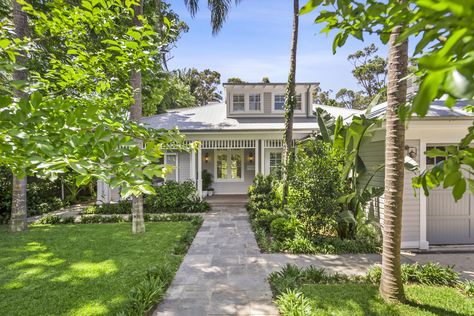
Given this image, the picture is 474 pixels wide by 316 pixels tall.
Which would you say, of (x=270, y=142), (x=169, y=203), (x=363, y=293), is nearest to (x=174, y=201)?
(x=169, y=203)

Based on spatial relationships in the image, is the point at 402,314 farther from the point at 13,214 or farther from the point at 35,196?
the point at 35,196

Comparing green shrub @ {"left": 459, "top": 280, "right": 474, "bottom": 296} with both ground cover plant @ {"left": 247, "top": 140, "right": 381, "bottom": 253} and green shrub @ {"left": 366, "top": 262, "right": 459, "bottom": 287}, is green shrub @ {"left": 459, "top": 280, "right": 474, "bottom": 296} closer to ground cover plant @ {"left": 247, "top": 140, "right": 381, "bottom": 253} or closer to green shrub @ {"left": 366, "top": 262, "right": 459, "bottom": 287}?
green shrub @ {"left": 366, "top": 262, "right": 459, "bottom": 287}

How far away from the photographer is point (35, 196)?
480 inches

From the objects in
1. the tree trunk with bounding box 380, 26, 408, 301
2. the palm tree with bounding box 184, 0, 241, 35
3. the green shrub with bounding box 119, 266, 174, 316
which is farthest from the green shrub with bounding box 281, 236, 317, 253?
the palm tree with bounding box 184, 0, 241, 35

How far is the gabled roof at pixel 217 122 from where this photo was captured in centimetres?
1344

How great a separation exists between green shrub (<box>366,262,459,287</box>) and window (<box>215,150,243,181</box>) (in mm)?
11761

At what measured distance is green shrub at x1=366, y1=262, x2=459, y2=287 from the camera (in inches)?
204

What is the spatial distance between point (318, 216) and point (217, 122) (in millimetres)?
8710

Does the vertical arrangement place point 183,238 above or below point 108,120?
below

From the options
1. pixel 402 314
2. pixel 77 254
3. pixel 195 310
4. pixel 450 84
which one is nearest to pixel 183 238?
pixel 77 254

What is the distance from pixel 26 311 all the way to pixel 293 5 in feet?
35.3

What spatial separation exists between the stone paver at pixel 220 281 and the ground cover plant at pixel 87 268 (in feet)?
0.99

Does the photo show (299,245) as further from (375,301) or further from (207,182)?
(207,182)

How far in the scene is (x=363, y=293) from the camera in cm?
468
